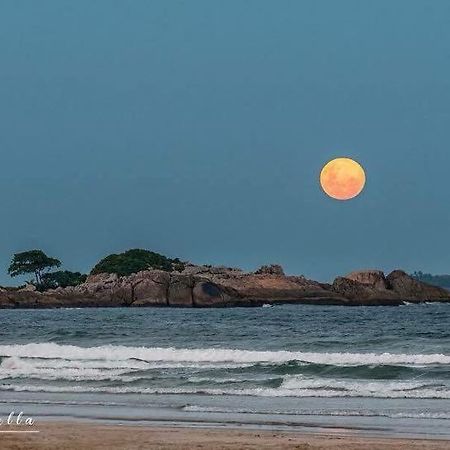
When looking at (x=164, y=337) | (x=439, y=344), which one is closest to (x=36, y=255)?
(x=164, y=337)

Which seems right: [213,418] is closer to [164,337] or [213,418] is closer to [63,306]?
[164,337]

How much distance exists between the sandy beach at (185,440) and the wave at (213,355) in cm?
1537

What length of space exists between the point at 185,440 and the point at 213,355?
22424 millimetres

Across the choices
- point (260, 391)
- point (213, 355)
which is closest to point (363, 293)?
point (213, 355)

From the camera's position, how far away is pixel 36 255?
174 meters

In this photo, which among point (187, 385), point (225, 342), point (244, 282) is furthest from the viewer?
point (244, 282)

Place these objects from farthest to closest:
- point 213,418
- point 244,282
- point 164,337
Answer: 1. point 244,282
2. point 164,337
3. point 213,418

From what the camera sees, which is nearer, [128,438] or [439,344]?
[128,438]

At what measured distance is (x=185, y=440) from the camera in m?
16.9

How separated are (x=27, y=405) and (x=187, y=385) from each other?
19.0ft

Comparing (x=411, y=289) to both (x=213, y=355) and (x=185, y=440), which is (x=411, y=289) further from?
(x=185, y=440)

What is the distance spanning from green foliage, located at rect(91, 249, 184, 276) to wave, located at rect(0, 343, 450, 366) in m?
120

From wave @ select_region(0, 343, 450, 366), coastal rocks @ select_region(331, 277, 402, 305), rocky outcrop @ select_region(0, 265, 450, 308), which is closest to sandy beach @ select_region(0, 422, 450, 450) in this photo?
wave @ select_region(0, 343, 450, 366)

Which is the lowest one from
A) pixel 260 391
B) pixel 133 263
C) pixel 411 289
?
→ pixel 260 391
